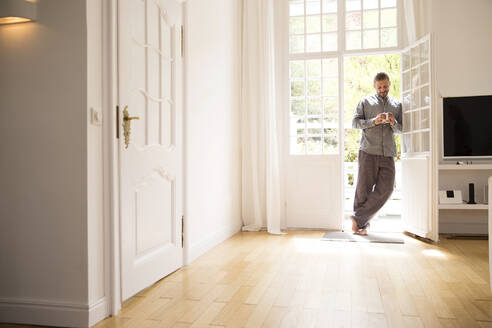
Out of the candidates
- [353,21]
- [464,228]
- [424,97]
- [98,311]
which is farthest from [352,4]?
[98,311]

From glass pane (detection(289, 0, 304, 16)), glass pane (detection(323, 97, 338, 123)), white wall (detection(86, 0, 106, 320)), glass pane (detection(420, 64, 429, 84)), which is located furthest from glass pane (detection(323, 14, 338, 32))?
white wall (detection(86, 0, 106, 320))

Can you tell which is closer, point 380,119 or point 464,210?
point 380,119

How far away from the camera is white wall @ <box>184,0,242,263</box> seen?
374 centimetres

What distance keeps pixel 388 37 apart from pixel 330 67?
719mm

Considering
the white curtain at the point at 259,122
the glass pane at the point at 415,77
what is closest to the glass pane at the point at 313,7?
the white curtain at the point at 259,122

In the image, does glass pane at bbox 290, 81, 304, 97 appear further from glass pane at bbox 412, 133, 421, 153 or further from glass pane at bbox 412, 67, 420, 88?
glass pane at bbox 412, 133, 421, 153

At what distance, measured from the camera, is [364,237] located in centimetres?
473

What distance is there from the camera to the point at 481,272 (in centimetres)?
327

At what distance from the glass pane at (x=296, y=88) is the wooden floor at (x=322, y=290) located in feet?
6.39

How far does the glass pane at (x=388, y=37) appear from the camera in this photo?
16.7ft

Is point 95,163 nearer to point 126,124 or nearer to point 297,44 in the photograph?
point 126,124

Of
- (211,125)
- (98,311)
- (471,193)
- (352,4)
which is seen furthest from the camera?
(352,4)

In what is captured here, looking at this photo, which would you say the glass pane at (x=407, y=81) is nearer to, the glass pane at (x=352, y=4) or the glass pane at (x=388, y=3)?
the glass pane at (x=388, y=3)

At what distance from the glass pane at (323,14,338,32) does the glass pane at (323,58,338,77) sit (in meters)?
0.36
